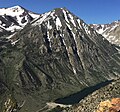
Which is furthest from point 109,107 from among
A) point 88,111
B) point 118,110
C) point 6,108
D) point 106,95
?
point 106,95

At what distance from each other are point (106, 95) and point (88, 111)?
14.7m

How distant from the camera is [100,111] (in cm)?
4584

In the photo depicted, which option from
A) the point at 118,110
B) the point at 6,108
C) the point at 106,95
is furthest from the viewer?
the point at 106,95

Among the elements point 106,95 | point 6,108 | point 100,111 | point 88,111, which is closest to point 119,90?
point 106,95

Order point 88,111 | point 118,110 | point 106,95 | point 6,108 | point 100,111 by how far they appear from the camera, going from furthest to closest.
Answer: point 106,95 → point 88,111 → point 6,108 → point 100,111 → point 118,110

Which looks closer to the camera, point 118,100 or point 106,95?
point 118,100

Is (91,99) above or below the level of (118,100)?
above

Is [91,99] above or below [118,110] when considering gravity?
above

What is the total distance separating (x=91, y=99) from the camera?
11069 cm

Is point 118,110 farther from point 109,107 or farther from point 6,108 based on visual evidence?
point 6,108

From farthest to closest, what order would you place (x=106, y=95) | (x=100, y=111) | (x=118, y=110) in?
(x=106, y=95), (x=100, y=111), (x=118, y=110)

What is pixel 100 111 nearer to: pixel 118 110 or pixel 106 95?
pixel 118 110

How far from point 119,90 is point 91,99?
31.7 feet

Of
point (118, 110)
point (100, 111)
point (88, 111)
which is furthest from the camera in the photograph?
point (88, 111)
